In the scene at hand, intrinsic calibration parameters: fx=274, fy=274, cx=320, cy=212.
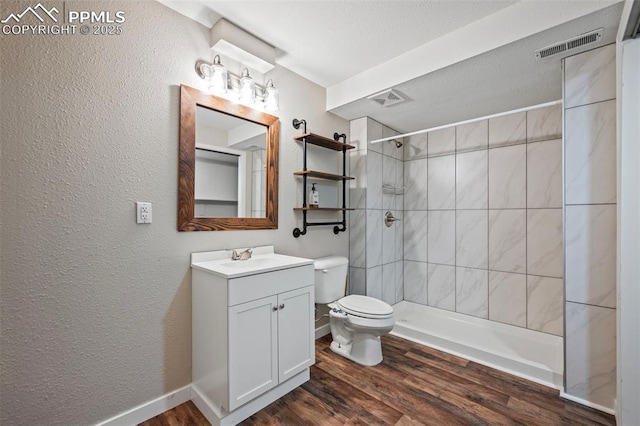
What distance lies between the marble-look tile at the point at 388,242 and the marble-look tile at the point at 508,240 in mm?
939

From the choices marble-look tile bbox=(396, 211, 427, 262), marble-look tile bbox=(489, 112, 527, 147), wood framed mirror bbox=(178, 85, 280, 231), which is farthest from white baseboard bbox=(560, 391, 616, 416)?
wood framed mirror bbox=(178, 85, 280, 231)

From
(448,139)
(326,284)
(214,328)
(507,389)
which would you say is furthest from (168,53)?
(507,389)

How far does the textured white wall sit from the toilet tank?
36.2 inches

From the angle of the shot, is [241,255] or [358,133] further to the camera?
[358,133]

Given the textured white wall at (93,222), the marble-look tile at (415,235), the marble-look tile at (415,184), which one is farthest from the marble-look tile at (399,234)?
the textured white wall at (93,222)

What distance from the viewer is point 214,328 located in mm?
1488

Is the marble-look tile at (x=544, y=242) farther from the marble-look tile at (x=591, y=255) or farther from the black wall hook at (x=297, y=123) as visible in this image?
the black wall hook at (x=297, y=123)

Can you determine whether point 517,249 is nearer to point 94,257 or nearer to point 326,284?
point 326,284

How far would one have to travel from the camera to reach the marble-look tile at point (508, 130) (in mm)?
2539

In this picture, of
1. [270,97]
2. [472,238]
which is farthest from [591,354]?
[270,97]

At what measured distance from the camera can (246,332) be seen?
1481mm

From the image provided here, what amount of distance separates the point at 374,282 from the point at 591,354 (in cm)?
157

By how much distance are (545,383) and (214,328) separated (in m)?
2.15

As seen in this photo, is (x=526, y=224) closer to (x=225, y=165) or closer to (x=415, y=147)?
(x=415, y=147)
